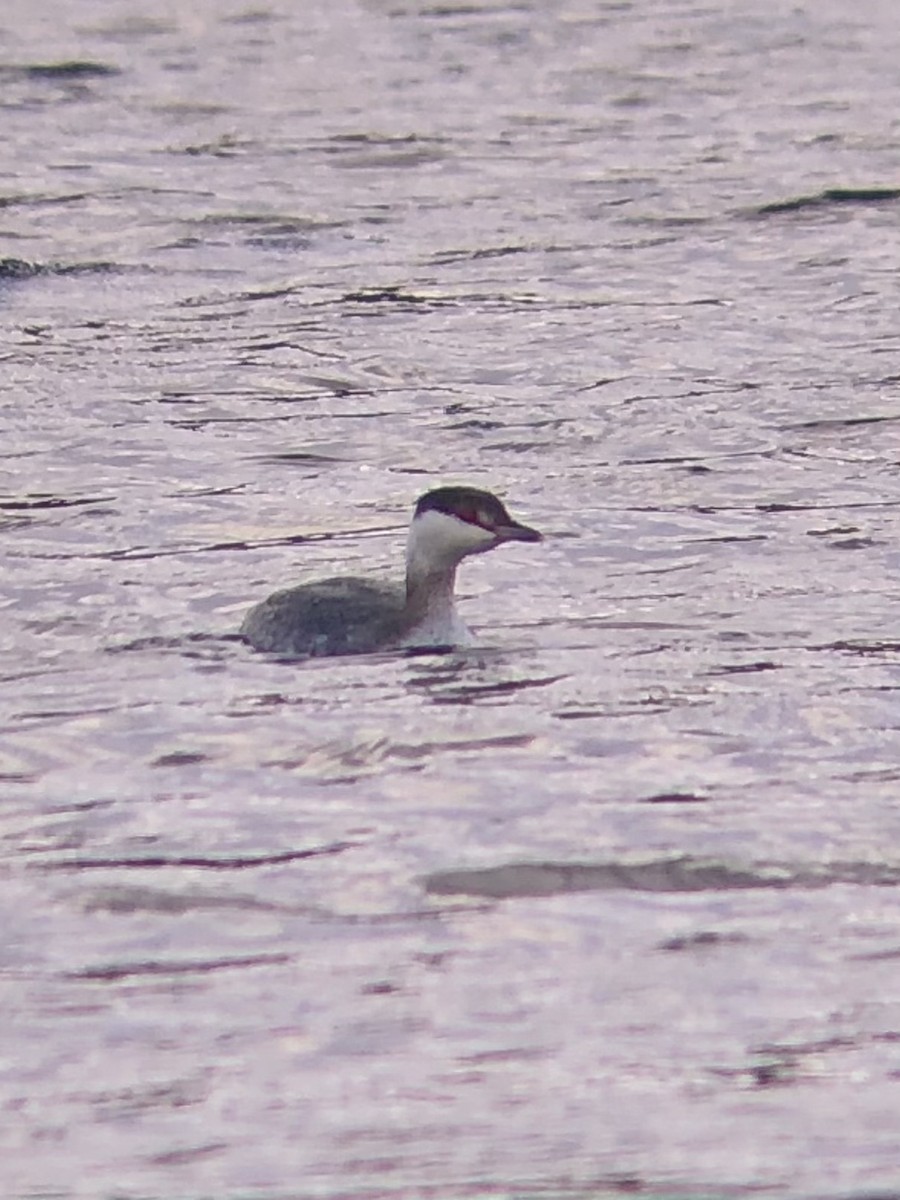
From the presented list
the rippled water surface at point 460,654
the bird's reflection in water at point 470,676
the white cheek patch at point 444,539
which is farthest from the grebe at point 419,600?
the rippled water surface at point 460,654

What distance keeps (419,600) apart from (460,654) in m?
0.31

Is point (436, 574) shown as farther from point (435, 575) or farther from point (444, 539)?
point (444, 539)

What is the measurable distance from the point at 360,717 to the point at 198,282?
9.66m

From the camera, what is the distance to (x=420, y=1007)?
862 centimetres

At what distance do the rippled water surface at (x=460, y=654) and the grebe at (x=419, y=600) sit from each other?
0.69 ft

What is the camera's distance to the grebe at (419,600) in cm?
1258

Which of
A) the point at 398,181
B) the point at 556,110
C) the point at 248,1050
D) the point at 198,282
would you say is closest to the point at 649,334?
the point at 198,282

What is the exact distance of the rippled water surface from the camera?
810 cm

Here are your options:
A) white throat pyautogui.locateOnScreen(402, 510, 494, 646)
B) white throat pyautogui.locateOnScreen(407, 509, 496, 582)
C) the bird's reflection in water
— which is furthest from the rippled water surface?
white throat pyautogui.locateOnScreen(407, 509, 496, 582)

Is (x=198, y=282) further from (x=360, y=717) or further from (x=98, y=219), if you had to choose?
(x=360, y=717)

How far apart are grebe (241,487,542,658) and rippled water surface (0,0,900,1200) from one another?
21 centimetres

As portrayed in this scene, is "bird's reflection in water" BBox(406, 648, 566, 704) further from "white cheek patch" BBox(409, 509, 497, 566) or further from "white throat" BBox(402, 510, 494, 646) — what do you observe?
"white cheek patch" BBox(409, 509, 497, 566)

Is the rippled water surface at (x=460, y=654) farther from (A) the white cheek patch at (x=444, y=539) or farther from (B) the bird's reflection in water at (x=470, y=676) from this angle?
(A) the white cheek patch at (x=444, y=539)

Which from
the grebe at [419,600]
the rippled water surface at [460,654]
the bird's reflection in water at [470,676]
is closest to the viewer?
the rippled water surface at [460,654]
